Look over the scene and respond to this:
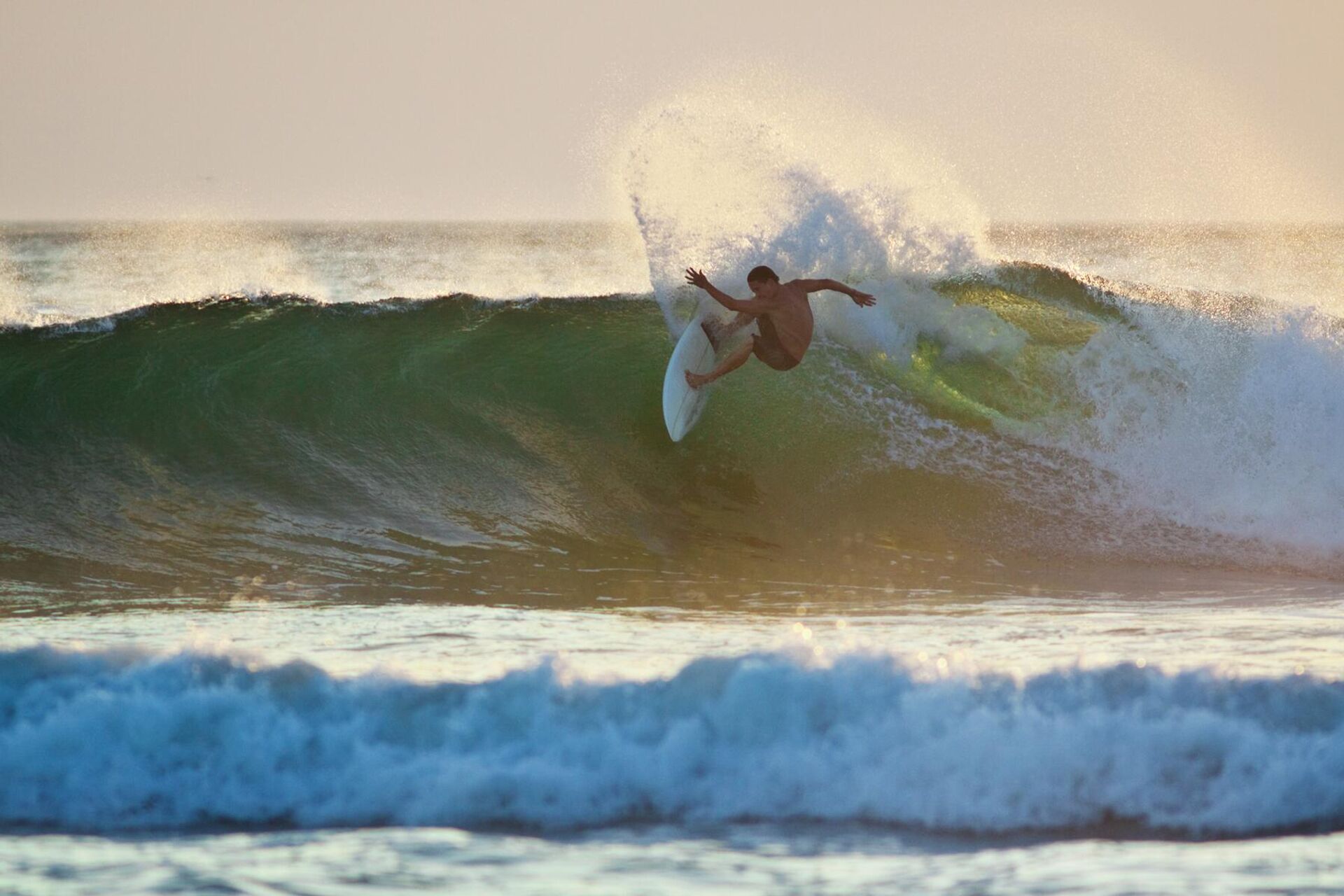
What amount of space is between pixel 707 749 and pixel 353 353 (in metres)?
6.83

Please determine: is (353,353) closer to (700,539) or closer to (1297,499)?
(700,539)

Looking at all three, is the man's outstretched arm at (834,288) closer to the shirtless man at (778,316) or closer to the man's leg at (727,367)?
the shirtless man at (778,316)

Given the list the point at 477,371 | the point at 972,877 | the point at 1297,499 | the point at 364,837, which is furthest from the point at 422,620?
the point at 1297,499

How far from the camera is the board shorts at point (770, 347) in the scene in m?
8.47

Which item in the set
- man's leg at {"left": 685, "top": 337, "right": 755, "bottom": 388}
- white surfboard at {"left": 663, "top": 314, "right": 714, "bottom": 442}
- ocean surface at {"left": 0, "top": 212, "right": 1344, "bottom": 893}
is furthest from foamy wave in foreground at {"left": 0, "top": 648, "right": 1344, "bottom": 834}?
white surfboard at {"left": 663, "top": 314, "right": 714, "bottom": 442}

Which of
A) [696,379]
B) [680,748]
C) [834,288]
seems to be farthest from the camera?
[696,379]

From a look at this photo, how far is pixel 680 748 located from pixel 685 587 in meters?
2.49

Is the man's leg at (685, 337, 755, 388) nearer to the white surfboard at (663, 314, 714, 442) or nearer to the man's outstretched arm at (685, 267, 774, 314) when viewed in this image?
the white surfboard at (663, 314, 714, 442)

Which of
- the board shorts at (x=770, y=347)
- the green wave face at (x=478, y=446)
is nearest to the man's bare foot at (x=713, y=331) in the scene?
the green wave face at (x=478, y=446)

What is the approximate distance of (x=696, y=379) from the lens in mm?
8914

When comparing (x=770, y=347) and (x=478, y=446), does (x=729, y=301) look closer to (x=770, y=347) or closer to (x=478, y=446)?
(x=770, y=347)

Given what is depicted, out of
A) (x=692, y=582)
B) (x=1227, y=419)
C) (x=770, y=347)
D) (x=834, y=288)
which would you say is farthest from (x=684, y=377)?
(x=1227, y=419)

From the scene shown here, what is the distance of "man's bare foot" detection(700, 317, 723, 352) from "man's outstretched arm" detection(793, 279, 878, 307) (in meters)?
0.85

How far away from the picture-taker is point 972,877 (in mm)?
3990
